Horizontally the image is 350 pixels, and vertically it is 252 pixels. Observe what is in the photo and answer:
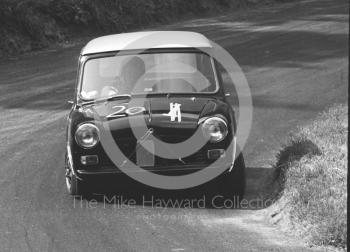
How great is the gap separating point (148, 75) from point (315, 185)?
2.35 meters

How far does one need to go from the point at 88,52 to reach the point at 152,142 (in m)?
1.76

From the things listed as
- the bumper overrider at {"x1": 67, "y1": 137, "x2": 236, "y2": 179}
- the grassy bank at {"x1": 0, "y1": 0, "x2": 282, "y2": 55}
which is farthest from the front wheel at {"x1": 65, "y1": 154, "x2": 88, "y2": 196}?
the grassy bank at {"x1": 0, "y1": 0, "x2": 282, "y2": 55}

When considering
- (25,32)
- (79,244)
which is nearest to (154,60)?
(79,244)

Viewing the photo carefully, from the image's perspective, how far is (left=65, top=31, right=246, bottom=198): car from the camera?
7.36 metres

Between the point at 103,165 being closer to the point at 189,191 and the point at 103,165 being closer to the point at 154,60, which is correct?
the point at 189,191

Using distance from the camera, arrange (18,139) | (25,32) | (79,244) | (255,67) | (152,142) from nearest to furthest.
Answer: (79,244) < (152,142) < (18,139) < (255,67) < (25,32)

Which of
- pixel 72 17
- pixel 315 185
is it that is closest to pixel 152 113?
pixel 315 185

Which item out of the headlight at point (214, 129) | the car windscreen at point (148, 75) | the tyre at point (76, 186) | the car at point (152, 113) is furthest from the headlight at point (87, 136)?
the headlight at point (214, 129)

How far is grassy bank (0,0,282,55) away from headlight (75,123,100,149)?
36.1 feet

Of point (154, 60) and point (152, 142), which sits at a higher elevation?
point (154, 60)

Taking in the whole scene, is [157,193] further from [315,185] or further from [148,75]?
A: [315,185]

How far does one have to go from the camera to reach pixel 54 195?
25.7ft

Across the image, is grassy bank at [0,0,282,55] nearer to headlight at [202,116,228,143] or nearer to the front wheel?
the front wheel

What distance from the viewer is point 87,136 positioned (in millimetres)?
7445
